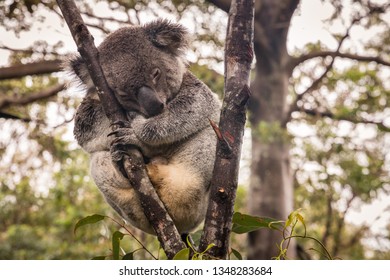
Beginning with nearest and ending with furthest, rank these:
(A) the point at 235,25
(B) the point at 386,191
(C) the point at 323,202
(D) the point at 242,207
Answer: (A) the point at 235,25
(B) the point at 386,191
(C) the point at 323,202
(D) the point at 242,207

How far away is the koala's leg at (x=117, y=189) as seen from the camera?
2.74 meters

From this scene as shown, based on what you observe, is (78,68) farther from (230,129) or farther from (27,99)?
(27,99)

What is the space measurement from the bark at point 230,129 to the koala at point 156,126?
649mm

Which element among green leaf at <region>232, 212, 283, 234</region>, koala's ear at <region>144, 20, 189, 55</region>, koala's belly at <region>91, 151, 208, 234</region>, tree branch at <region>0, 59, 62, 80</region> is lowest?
green leaf at <region>232, 212, 283, 234</region>

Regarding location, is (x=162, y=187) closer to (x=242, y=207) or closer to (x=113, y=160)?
(x=113, y=160)

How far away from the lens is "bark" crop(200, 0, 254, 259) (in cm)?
197

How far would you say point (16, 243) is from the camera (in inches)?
328

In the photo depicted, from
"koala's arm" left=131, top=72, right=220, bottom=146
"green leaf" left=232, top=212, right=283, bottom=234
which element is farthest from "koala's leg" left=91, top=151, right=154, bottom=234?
"green leaf" left=232, top=212, right=283, bottom=234

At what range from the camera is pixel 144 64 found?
2875mm

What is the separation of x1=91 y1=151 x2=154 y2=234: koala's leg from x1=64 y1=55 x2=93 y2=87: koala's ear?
0.49 m

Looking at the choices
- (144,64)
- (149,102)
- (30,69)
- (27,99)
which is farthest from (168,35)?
(27,99)

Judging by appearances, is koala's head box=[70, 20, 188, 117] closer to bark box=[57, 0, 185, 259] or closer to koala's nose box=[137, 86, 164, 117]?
koala's nose box=[137, 86, 164, 117]
